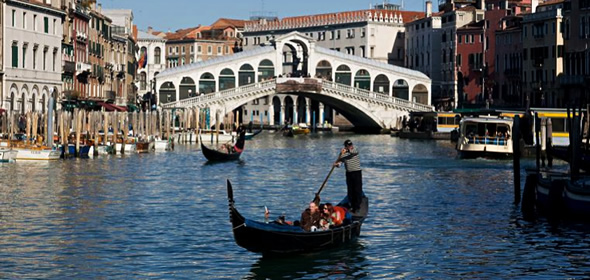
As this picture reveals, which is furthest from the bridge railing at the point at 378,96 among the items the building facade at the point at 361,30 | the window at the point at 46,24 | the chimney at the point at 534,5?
the window at the point at 46,24

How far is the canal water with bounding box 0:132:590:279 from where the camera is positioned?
16688 mm

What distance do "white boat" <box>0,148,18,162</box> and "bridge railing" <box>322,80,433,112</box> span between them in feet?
130

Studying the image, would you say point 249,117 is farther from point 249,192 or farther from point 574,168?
point 574,168

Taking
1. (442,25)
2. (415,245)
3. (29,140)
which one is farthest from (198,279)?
(442,25)

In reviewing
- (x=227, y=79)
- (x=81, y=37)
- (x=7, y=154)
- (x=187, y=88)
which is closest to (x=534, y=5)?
(x=227, y=79)

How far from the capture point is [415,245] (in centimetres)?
1889

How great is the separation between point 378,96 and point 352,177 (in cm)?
5582

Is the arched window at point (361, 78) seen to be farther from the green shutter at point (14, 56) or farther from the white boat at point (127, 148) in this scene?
the white boat at point (127, 148)

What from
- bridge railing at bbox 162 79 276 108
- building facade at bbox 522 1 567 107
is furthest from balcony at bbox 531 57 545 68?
bridge railing at bbox 162 79 276 108

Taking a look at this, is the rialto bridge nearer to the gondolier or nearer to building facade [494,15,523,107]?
building facade [494,15,523,107]

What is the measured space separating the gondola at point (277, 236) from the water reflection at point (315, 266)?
0.11 metres

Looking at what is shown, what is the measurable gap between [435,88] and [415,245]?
71.3 m

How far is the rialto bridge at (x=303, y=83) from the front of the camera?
241 ft

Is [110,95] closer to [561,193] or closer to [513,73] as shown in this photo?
[513,73]
